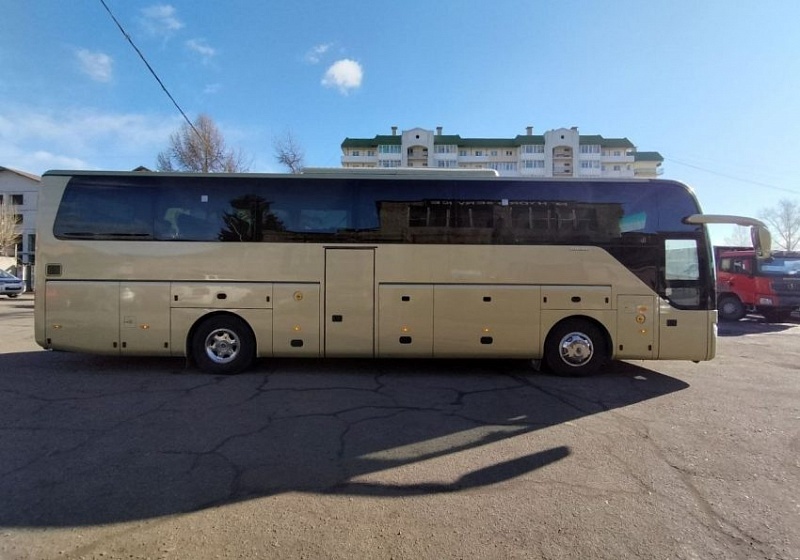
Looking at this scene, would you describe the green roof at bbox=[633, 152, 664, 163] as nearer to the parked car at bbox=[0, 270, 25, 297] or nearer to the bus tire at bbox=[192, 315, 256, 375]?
the parked car at bbox=[0, 270, 25, 297]

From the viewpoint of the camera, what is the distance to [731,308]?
17734mm

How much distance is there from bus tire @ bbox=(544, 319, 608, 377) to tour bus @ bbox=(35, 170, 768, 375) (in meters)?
0.05

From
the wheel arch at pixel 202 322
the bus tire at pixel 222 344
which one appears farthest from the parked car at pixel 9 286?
the bus tire at pixel 222 344

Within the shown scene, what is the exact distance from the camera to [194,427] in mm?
5172

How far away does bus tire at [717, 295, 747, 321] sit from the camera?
17.6 meters

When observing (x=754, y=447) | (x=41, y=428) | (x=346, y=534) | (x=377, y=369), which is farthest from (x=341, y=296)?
(x=754, y=447)

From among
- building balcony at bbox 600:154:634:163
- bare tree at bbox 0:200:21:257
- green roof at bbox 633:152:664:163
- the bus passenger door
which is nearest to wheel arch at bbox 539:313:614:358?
the bus passenger door

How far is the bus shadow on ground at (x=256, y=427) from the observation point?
3730 mm

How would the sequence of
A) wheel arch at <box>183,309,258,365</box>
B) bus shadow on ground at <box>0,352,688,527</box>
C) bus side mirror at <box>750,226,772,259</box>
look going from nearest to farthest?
bus shadow on ground at <box>0,352,688,527</box>
bus side mirror at <box>750,226,772,259</box>
wheel arch at <box>183,309,258,365</box>

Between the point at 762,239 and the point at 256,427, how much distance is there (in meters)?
7.94

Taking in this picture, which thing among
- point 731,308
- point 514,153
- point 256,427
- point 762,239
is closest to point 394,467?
point 256,427

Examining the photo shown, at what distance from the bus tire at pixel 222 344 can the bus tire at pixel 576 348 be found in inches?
200

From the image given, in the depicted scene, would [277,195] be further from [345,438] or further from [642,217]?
[642,217]

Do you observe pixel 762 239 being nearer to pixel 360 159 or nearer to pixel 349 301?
pixel 349 301
